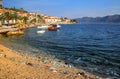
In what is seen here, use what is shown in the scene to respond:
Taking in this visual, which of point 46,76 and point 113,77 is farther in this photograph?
point 113,77

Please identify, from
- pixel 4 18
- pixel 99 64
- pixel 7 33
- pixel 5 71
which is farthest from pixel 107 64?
pixel 4 18

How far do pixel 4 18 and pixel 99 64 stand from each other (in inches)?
4182

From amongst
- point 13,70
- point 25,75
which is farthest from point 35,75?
point 13,70

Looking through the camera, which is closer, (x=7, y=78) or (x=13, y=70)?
(x=7, y=78)

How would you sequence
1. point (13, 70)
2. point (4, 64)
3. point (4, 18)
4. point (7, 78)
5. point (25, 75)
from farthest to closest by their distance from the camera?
1. point (4, 18)
2. point (4, 64)
3. point (13, 70)
4. point (25, 75)
5. point (7, 78)

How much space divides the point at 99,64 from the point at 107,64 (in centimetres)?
87

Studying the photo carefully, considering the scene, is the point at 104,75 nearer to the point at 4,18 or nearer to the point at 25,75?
the point at 25,75

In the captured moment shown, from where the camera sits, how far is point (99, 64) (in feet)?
77.8

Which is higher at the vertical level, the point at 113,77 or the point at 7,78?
the point at 7,78

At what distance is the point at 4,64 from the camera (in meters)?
16.8

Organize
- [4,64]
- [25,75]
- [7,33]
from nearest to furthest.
→ [25,75] < [4,64] < [7,33]

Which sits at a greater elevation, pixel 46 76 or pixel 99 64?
pixel 46 76

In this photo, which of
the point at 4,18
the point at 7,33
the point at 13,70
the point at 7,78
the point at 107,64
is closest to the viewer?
the point at 7,78

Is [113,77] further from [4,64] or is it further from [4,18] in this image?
[4,18]
